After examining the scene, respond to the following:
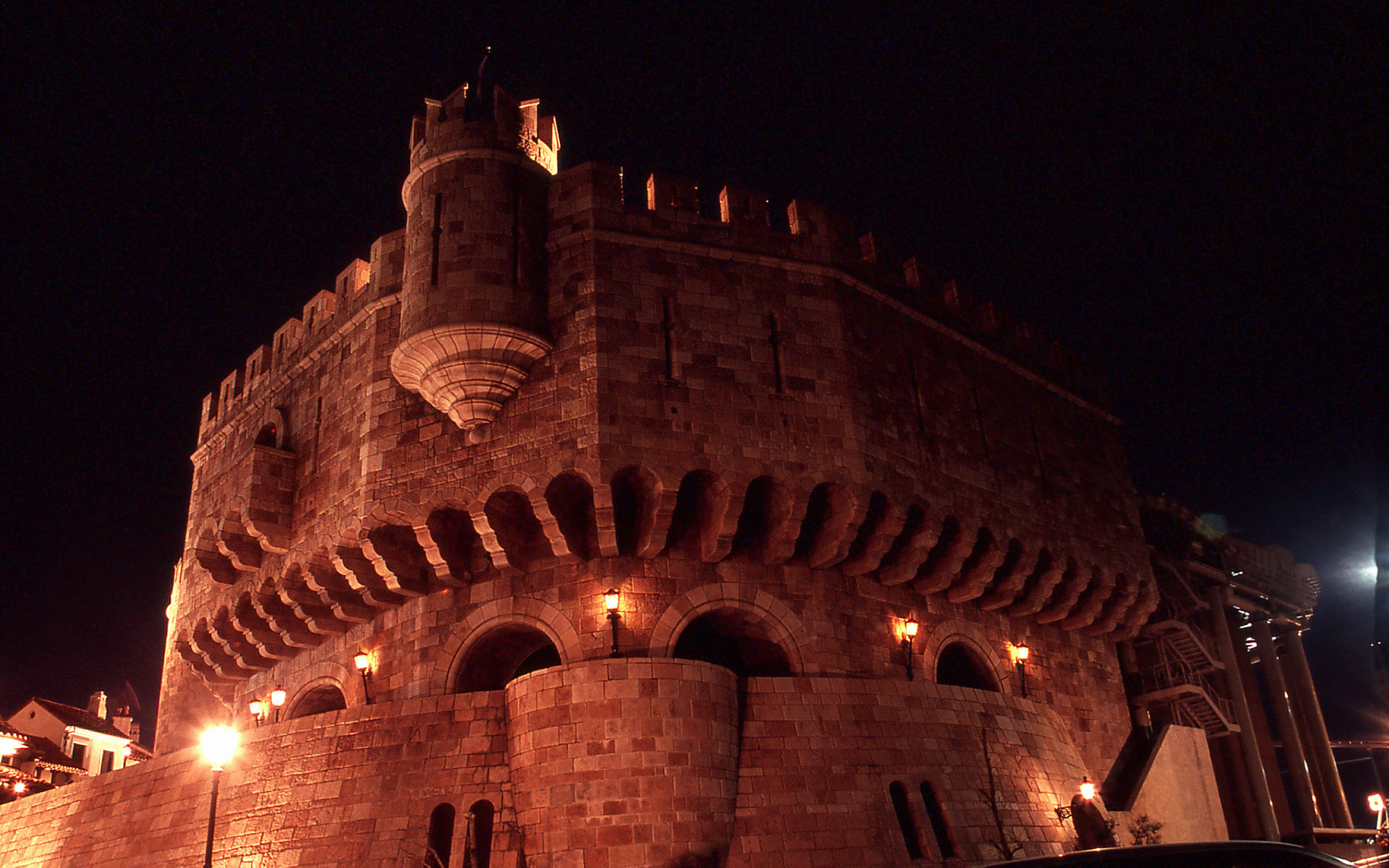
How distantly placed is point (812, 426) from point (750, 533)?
2.02 metres

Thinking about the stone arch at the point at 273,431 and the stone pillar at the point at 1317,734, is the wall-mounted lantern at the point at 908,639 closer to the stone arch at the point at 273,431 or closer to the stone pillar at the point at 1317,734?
the stone arch at the point at 273,431

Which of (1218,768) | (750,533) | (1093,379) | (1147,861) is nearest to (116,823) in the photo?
(750,533)

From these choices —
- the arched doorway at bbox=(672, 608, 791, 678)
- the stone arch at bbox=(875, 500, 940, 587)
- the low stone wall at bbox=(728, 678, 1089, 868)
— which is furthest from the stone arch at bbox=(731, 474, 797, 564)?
the stone arch at bbox=(875, 500, 940, 587)

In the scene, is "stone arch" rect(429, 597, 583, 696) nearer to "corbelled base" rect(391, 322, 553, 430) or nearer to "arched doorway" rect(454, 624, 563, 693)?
"arched doorway" rect(454, 624, 563, 693)

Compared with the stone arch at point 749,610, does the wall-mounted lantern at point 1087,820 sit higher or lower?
lower

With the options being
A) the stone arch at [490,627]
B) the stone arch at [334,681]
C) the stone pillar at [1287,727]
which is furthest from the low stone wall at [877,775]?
the stone pillar at [1287,727]

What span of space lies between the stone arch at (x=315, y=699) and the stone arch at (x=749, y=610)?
6.72 metres

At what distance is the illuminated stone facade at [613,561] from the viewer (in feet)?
44.0

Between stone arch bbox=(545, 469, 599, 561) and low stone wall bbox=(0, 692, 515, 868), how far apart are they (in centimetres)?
247

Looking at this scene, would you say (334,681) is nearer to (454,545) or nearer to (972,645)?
(454,545)

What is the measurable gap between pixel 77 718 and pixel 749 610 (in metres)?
40.0

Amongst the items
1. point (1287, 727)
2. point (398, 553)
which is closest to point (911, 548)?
point (398, 553)

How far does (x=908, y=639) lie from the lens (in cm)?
1678

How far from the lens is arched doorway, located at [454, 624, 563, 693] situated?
15570mm
